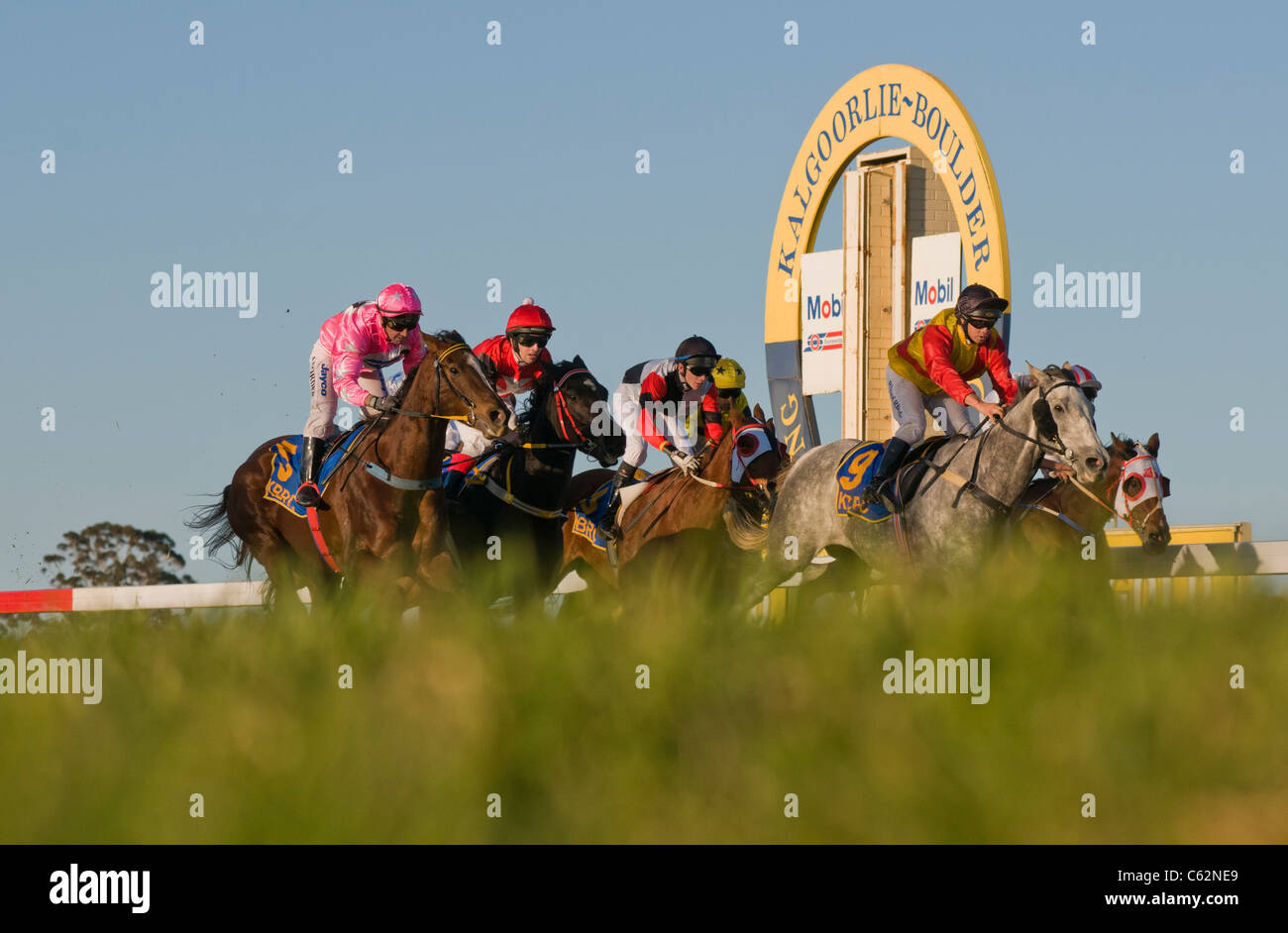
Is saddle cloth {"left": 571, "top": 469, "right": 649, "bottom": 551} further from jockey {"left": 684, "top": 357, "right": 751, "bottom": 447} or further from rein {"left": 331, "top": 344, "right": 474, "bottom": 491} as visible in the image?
rein {"left": 331, "top": 344, "right": 474, "bottom": 491}

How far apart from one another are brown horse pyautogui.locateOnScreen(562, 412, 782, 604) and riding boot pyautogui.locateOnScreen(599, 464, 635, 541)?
5 centimetres

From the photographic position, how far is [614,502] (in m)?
10.2

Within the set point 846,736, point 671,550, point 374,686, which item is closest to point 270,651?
point 374,686

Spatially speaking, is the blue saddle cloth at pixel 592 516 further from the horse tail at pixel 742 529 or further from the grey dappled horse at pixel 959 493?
the grey dappled horse at pixel 959 493

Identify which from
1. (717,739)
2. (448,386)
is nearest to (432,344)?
(448,386)

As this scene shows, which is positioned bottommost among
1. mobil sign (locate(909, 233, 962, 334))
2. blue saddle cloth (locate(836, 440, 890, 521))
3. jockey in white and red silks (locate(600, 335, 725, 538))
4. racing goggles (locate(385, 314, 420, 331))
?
blue saddle cloth (locate(836, 440, 890, 521))

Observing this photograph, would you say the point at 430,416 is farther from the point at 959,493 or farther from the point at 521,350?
the point at 959,493

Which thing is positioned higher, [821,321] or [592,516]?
[821,321]

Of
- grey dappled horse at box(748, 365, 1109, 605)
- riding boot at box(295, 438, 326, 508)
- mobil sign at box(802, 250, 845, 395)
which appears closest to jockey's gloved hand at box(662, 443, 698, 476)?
grey dappled horse at box(748, 365, 1109, 605)

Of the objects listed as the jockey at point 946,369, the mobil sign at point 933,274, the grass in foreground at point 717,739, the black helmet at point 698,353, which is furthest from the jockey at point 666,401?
the grass in foreground at point 717,739

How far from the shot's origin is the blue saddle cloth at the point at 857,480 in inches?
339

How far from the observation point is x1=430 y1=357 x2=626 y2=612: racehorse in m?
9.20

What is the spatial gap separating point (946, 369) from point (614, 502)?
258 cm

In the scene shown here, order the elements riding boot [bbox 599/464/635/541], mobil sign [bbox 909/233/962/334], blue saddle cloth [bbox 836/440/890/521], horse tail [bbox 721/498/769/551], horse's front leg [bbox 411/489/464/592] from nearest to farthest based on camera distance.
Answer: horse's front leg [bbox 411/489/464/592]
blue saddle cloth [bbox 836/440/890/521]
horse tail [bbox 721/498/769/551]
riding boot [bbox 599/464/635/541]
mobil sign [bbox 909/233/962/334]
